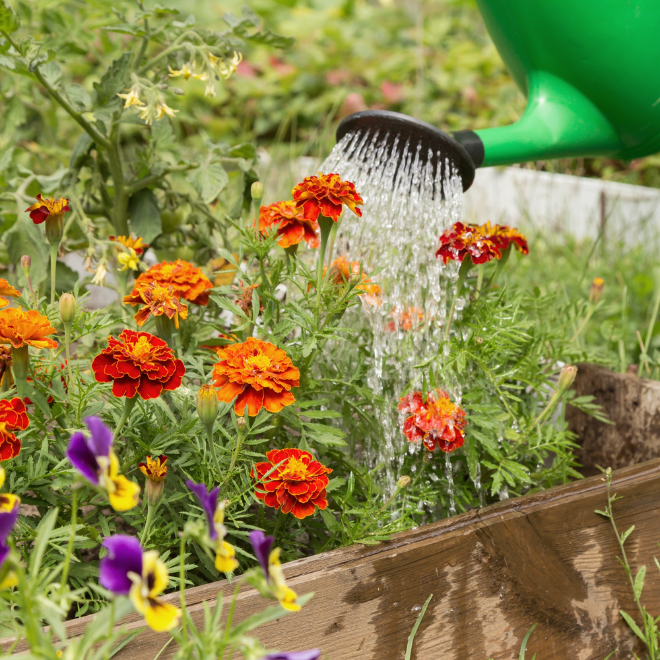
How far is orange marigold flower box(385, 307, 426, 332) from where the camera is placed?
951mm

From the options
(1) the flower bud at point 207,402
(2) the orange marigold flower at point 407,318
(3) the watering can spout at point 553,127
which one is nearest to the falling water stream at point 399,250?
(2) the orange marigold flower at point 407,318

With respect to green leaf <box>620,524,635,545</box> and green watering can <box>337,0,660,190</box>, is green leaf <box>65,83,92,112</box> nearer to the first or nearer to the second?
green watering can <box>337,0,660,190</box>

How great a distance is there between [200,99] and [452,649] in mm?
3186

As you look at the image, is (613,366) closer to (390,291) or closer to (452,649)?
(390,291)

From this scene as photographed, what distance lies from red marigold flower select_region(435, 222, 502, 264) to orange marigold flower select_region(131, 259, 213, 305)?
0.32 meters

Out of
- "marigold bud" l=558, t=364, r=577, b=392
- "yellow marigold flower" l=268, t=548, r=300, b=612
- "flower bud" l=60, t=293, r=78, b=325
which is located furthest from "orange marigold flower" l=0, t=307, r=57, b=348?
"marigold bud" l=558, t=364, r=577, b=392

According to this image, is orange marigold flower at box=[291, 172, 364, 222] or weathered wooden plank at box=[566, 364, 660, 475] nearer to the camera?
orange marigold flower at box=[291, 172, 364, 222]

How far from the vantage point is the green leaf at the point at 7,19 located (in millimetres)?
943

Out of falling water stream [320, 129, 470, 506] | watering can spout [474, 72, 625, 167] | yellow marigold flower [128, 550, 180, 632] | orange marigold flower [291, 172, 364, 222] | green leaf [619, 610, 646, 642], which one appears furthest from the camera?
watering can spout [474, 72, 625, 167]

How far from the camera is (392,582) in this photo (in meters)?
0.71

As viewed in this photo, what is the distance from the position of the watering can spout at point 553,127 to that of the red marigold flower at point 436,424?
431mm

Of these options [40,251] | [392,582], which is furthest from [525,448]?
[40,251]

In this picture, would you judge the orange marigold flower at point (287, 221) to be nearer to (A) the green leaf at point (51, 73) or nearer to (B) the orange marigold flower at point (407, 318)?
(B) the orange marigold flower at point (407, 318)

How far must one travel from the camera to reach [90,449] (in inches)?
17.0
